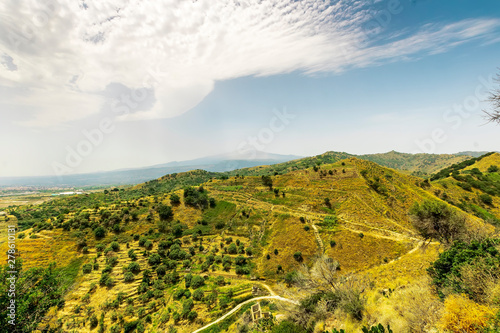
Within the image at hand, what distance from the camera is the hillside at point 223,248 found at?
29.5 m

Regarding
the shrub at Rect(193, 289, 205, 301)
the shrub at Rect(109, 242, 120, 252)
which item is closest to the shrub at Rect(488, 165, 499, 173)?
the shrub at Rect(193, 289, 205, 301)

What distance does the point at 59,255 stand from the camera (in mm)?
39875

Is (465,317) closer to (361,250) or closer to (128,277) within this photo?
(361,250)

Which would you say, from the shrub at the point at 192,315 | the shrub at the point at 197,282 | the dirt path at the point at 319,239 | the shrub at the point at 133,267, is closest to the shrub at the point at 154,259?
the shrub at the point at 133,267

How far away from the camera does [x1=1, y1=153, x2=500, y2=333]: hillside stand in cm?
2945

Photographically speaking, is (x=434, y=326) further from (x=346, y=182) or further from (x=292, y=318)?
(x=346, y=182)

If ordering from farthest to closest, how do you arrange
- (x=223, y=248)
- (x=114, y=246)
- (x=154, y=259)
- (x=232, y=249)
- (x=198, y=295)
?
(x=223, y=248) < (x=232, y=249) < (x=114, y=246) < (x=154, y=259) < (x=198, y=295)

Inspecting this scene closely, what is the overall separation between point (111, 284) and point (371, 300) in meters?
44.4

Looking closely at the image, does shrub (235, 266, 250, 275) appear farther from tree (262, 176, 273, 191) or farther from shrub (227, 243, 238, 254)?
tree (262, 176, 273, 191)

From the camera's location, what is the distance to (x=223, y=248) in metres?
45.9

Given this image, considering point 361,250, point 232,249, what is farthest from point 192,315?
point 361,250

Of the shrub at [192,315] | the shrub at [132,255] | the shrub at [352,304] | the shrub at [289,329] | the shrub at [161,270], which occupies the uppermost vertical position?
the shrub at [352,304]

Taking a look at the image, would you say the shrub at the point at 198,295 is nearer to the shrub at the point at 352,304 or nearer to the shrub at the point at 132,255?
the shrub at the point at 132,255

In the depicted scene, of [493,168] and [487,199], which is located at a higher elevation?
[493,168]
